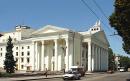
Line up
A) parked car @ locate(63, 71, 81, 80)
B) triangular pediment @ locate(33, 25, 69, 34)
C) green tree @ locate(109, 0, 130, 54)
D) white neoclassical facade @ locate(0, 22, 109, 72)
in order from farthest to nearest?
triangular pediment @ locate(33, 25, 69, 34) < white neoclassical facade @ locate(0, 22, 109, 72) < parked car @ locate(63, 71, 81, 80) < green tree @ locate(109, 0, 130, 54)

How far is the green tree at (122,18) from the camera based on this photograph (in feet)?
94.5

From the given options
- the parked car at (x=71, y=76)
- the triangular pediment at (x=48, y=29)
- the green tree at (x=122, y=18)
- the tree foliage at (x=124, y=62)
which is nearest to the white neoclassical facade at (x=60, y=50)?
the triangular pediment at (x=48, y=29)

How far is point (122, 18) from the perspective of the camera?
1277 inches

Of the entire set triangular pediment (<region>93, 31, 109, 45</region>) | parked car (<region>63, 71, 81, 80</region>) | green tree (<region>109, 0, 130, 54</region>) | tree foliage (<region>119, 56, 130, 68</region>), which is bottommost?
parked car (<region>63, 71, 81, 80</region>)

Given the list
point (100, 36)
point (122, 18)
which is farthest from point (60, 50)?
point (122, 18)

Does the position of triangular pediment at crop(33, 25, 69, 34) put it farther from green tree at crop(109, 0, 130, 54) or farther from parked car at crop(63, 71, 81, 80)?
green tree at crop(109, 0, 130, 54)

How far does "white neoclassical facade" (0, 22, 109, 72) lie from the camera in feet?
350

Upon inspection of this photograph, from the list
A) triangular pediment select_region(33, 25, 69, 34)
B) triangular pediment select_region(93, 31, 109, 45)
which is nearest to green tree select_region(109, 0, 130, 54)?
triangular pediment select_region(33, 25, 69, 34)

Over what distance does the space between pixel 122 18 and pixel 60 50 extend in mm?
78550

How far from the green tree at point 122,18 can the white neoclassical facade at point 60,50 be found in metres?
68.1

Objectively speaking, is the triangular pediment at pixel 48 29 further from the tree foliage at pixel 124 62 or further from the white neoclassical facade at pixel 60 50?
the tree foliage at pixel 124 62

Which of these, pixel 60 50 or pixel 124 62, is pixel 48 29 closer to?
pixel 60 50

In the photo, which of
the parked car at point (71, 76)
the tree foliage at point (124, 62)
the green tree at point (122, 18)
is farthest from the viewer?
the tree foliage at point (124, 62)

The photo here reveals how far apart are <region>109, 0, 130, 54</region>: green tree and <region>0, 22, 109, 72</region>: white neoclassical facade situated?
68120mm
